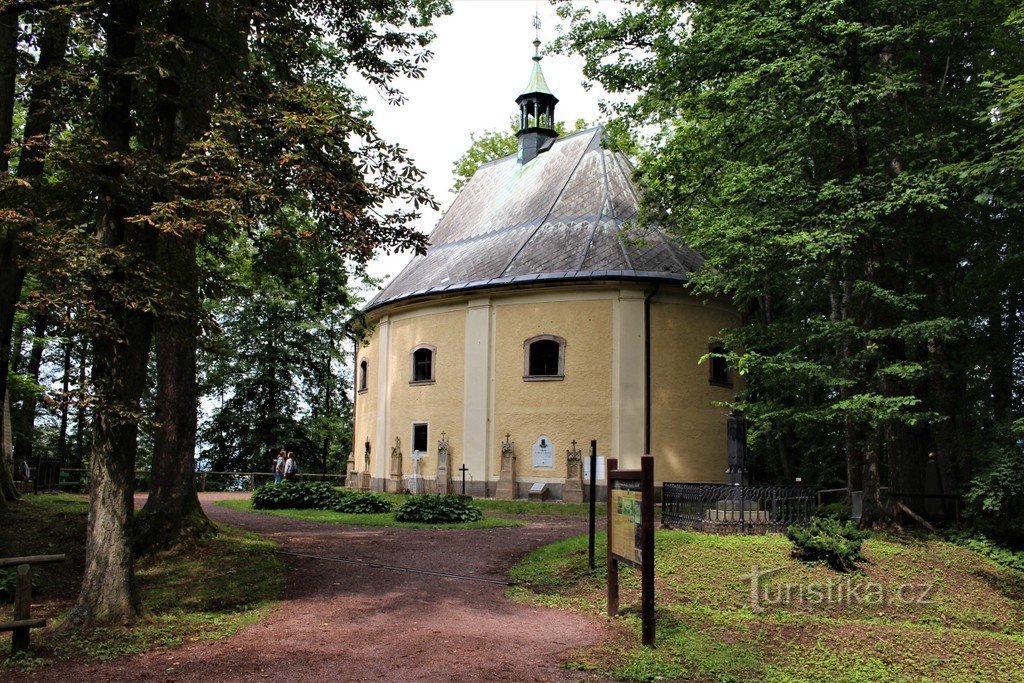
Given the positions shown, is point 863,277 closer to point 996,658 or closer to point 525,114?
point 996,658

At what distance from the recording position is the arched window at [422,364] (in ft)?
82.3

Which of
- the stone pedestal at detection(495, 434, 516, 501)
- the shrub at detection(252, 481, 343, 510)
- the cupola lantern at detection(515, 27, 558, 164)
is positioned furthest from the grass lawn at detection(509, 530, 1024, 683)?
the cupola lantern at detection(515, 27, 558, 164)

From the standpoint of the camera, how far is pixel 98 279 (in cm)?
749

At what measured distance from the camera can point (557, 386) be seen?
22.3 meters

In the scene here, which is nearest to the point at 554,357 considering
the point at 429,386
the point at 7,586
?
the point at 429,386

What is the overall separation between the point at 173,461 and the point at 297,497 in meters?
7.65

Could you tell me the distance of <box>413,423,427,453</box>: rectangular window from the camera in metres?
24.7

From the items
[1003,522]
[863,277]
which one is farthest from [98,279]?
[1003,522]

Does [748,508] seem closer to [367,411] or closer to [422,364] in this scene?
[422,364]

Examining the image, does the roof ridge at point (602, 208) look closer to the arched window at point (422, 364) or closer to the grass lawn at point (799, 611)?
the arched window at point (422, 364)

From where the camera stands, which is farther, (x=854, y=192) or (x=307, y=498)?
(x=307, y=498)

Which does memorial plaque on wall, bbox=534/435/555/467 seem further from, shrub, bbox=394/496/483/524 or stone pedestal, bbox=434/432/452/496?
shrub, bbox=394/496/483/524

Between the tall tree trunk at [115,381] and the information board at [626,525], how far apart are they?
191 inches

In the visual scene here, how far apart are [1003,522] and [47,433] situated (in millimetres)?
37230
